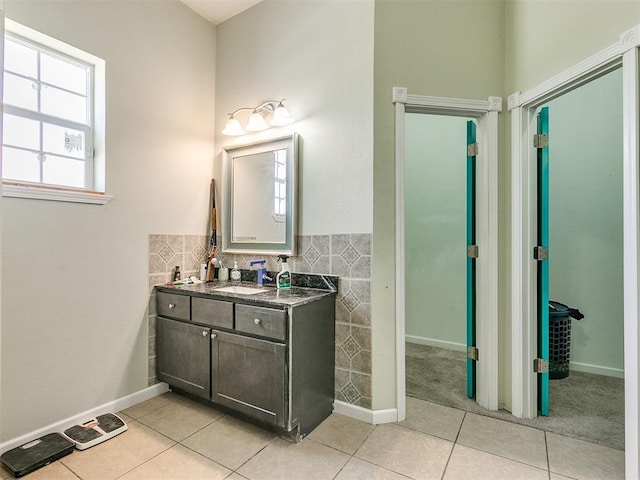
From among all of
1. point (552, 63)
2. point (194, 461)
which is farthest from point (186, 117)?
point (552, 63)

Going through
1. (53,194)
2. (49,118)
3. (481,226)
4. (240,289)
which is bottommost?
(240,289)

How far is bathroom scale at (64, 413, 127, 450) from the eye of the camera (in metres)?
1.85

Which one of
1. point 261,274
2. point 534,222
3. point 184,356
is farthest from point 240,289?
point 534,222

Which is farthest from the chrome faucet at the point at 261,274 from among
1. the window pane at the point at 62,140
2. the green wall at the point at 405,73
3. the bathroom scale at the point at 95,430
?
the window pane at the point at 62,140

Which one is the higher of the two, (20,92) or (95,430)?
(20,92)

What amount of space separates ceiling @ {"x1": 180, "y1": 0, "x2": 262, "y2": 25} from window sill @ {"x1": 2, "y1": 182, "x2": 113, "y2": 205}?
171 centimetres

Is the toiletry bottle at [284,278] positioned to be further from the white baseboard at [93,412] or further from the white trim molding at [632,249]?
the white trim molding at [632,249]

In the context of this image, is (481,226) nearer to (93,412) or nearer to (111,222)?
(111,222)

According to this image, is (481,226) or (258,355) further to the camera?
(481,226)

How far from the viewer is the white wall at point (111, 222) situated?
5.98 feet

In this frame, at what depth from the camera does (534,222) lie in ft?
7.01

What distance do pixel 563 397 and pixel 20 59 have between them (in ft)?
13.6

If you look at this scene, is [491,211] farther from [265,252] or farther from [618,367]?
[618,367]

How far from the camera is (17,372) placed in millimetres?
1801
